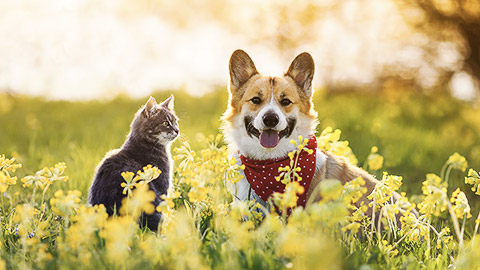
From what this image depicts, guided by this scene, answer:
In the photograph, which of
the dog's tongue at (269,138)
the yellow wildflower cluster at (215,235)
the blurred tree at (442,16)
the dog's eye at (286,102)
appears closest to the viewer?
the yellow wildflower cluster at (215,235)

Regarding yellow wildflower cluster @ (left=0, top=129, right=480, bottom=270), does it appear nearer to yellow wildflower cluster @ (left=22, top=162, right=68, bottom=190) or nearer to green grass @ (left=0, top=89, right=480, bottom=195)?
yellow wildflower cluster @ (left=22, top=162, right=68, bottom=190)

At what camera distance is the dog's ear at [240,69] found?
4273 millimetres

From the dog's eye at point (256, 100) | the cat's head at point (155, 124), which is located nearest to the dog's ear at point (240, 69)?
the dog's eye at point (256, 100)

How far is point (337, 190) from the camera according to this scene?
2191 mm

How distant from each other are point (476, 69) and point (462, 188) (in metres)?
7.83

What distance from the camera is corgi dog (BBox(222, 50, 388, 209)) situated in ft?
12.7

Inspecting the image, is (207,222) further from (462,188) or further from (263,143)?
(462,188)

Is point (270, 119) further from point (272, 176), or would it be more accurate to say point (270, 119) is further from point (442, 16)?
point (442, 16)

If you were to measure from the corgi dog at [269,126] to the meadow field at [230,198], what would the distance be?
285 mm

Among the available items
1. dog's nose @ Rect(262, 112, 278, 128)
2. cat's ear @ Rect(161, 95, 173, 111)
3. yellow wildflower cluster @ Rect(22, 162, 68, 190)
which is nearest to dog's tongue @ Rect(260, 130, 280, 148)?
dog's nose @ Rect(262, 112, 278, 128)

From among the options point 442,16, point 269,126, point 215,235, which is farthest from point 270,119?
point 442,16

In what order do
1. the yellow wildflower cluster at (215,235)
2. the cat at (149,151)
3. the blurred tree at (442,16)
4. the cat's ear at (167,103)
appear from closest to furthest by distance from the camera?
the yellow wildflower cluster at (215,235), the cat at (149,151), the cat's ear at (167,103), the blurred tree at (442,16)

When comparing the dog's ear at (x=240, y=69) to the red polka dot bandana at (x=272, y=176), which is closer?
the red polka dot bandana at (x=272, y=176)

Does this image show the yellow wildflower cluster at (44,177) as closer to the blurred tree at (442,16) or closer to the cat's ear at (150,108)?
the cat's ear at (150,108)
